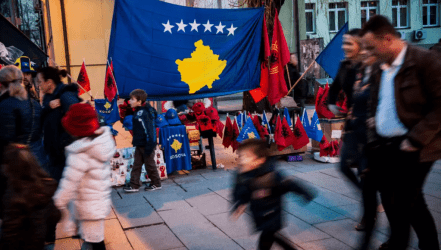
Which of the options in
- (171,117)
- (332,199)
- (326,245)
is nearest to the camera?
(326,245)

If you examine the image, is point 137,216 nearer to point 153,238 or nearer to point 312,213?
point 153,238

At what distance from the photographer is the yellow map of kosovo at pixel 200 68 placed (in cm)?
684

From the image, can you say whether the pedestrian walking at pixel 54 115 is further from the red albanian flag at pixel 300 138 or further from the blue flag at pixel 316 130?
the blue flag at pixel 316 130

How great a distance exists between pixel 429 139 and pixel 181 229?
9.52ft

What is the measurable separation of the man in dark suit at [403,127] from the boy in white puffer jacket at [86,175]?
214 centimetres

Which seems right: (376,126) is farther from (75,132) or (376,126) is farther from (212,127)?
(212,127)

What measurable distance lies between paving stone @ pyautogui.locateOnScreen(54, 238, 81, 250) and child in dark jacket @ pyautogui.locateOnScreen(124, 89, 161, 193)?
1934 mm

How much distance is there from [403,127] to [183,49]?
4.49m

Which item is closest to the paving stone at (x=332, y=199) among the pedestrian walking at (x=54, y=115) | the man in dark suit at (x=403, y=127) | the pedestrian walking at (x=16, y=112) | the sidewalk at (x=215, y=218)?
the sidewalk at (x=215, y=218)

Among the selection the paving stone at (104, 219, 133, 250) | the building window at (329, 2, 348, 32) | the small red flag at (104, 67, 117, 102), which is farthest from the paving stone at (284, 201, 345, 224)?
the building window at (329, 2, 348, 32)

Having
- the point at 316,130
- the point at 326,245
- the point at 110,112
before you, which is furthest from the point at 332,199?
the point at 110,112

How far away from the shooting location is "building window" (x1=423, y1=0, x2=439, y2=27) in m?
28.5

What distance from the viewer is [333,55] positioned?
7.37 meters

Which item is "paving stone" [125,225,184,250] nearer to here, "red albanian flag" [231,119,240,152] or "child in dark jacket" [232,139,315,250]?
"child in dark jacket" [232,139,315,250]
